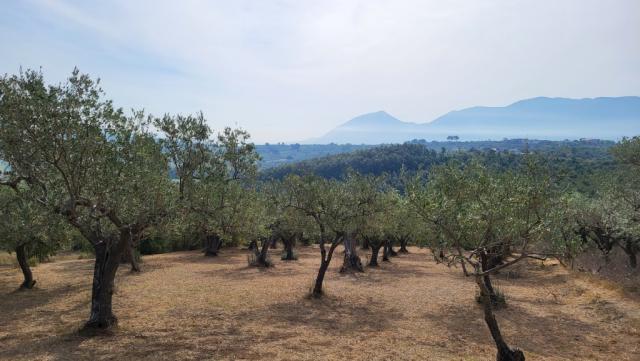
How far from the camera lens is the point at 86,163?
15531 millimetres

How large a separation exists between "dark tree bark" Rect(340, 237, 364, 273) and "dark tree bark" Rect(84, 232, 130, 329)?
24.4 m

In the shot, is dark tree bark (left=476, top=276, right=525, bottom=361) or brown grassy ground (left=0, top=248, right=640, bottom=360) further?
brown grassy ground (left=0, top=248, right=640, bottom=360)

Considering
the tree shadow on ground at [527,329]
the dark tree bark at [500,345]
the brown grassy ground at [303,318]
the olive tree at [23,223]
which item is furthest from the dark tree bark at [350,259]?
the olive tree at [23,223]

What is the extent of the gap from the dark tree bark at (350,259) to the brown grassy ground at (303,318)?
3938 mm

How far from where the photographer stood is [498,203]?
58.5 feet

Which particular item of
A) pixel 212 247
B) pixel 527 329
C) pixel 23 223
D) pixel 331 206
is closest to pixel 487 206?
pixel 527 329

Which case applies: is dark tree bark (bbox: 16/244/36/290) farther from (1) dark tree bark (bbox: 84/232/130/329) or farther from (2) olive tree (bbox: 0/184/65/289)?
(1) dark tree bark (bbox: 84/232/130/329)

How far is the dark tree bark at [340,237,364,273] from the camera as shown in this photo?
129 feet

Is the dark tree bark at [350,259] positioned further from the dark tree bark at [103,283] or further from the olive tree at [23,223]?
the dark tree bark at [103,283]

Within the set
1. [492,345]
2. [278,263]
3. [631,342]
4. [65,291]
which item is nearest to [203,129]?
[65,291]

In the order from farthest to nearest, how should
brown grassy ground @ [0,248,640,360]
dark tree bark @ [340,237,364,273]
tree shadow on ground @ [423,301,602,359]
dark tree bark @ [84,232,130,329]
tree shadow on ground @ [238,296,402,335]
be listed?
1. dark tree bark @ [340,237,364,273]
2. tree shadow on ground @ [238,296,402,335]
3. tree shadow on ground @ [423,301,602,359]
4. dark tree bark @ [84,232,130,329]
5. brown grassy ground @ [0,248,640,360]

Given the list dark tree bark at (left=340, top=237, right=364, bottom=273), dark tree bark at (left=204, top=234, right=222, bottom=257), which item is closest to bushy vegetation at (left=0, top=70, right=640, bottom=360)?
dark tree bark at (left=340, top=237, right=364, bottom=273)

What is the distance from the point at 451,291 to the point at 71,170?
2643 centimetres

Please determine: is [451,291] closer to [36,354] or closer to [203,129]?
[203,129]
